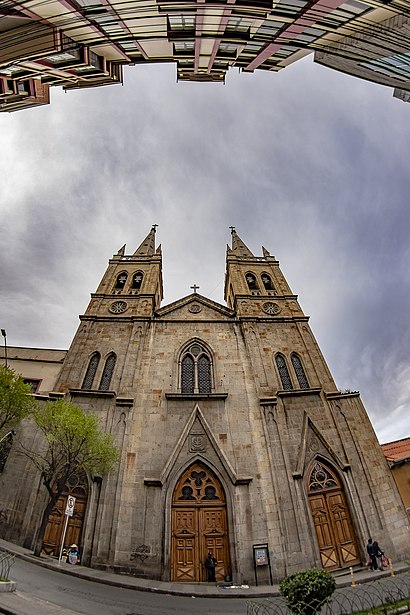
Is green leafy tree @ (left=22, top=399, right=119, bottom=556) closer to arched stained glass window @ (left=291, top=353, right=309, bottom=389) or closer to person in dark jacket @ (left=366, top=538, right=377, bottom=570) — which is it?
arched stained glass window @ (left=291, top=353, right=309, bottom=389)

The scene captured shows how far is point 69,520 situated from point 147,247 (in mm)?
23214

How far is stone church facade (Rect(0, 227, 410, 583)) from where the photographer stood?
45.2 ft

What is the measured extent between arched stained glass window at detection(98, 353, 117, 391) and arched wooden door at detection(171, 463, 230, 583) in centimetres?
718

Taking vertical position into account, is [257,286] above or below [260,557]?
above

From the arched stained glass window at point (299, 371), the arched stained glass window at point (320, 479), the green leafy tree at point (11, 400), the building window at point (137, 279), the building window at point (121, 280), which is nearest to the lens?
the green leafy tree at point (11, 400)

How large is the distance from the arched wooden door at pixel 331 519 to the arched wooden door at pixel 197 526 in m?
4.60

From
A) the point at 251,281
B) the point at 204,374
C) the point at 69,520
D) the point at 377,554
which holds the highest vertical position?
the point at 251,281

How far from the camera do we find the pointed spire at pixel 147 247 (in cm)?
2981

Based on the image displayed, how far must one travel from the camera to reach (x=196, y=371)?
64.1 ft

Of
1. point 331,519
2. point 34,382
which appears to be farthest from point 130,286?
point 331,519

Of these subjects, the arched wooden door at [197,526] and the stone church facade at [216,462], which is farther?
the stone church facade at [216,462]

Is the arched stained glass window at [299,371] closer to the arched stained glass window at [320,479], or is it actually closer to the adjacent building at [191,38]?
the arched stained glass window at [320,479]

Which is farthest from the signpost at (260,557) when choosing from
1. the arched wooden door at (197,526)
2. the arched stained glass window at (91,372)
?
the arched stained glass window at (91,372)

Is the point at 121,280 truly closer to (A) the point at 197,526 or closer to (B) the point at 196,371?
(B) the point at 196,371
